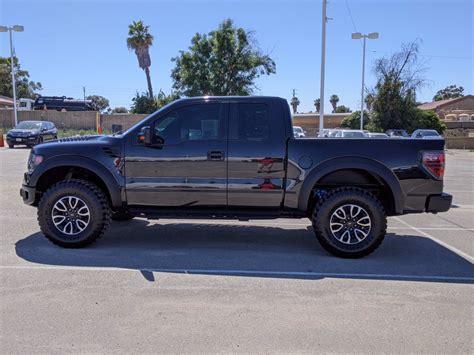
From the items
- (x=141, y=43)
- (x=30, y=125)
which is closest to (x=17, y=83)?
(x=141, y=43)

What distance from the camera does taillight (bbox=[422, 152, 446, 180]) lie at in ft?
18.7

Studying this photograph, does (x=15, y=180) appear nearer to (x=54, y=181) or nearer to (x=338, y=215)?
(x=54, y=181)

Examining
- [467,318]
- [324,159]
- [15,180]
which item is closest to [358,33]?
[15,180]

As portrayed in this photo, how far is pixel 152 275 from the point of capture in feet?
16.6

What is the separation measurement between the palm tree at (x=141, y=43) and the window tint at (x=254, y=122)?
147 ft

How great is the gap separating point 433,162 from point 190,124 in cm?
316

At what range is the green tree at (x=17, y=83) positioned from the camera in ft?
231

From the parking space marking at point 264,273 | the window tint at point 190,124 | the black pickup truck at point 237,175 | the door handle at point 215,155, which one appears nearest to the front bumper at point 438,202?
the black pickup truck at point 237,175

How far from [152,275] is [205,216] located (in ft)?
3.97

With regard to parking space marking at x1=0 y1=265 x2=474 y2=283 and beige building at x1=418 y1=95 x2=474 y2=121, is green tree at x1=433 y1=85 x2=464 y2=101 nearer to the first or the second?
beige building at x1=418 y1=95 x2=474 y2=121

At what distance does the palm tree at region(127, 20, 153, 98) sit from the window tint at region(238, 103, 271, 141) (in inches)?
1766

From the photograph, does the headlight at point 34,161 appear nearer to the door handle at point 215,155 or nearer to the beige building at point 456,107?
the door handle at point 215,155

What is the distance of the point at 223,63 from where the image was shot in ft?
109

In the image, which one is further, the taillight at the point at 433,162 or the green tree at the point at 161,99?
the green tree at the point at 161,99
